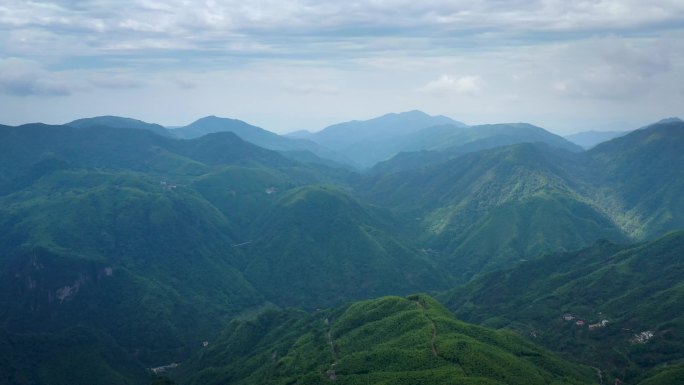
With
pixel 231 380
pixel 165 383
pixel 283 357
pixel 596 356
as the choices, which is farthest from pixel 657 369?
pixel 165 383

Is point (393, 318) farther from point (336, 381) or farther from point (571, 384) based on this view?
point (571, 384)

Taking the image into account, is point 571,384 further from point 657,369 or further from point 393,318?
point 393,318

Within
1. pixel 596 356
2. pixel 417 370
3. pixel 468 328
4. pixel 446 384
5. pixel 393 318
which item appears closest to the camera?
pixel 446 384

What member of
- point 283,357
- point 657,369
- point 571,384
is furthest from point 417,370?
point 657,369

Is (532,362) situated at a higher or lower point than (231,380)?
higher

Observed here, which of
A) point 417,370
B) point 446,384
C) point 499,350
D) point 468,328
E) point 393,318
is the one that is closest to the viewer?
point 446,384

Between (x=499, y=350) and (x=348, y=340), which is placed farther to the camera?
(x=348, y=340)

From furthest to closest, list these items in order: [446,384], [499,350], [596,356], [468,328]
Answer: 1. [596,356]
2. [468,328]
3. [499,350]
4. [446,384]

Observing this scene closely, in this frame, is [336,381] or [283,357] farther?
[283,357]

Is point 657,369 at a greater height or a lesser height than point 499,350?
lesser
